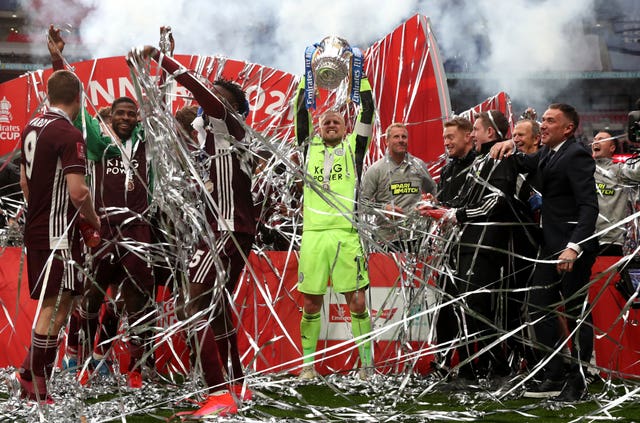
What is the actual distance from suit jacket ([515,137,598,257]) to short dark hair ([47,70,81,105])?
2.53 meters

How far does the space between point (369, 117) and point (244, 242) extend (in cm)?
162

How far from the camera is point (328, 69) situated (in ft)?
18.7

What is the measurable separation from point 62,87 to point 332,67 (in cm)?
219

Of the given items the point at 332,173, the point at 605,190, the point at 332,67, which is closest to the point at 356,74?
the point at 332,67

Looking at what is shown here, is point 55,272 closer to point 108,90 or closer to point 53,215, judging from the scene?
point 53,215

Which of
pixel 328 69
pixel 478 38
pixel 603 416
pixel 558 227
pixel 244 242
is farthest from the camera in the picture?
pixel 478 38

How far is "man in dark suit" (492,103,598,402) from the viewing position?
4.25 m

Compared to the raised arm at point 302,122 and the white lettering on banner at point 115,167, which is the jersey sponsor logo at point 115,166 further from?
the raised arm at point 302,122

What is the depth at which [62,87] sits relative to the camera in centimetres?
402

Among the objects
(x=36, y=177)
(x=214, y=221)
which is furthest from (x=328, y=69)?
(x=36, y=177)

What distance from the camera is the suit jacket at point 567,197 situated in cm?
429

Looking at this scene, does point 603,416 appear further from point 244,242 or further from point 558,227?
point 244,242

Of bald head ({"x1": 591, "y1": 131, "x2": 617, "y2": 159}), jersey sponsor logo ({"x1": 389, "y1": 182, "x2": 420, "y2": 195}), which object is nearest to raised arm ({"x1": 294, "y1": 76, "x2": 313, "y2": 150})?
jersey sponsor logo ({"x1": 389, "y1": 182, "x2": 420, "y2": 195})

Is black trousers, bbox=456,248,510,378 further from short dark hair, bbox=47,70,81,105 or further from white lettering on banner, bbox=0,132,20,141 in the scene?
white lettering on banner, bbox=0,132,20,141
